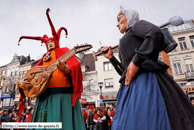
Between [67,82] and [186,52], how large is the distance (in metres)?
20.1

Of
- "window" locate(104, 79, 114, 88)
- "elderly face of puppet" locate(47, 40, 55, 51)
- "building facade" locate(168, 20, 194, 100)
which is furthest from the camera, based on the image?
"window" locate(104, 79, 114, 88)

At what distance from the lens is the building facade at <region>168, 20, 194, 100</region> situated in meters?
16.9

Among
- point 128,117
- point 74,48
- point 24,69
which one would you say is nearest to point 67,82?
point 74,48

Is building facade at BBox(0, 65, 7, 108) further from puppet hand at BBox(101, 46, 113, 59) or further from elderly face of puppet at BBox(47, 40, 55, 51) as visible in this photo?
puppet hand at BBox(101, 46, 113, 59)

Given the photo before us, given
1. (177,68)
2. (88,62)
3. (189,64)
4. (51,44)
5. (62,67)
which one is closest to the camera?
(62,67)

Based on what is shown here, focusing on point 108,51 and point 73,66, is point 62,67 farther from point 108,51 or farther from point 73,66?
point 108,51

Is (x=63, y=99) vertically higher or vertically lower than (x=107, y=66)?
lower

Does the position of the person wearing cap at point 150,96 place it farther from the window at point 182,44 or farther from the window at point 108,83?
the window at point 182,44

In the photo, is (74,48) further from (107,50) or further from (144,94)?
(144,94)

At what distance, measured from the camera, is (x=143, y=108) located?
0.98m

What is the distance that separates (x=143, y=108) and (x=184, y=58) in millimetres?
20591

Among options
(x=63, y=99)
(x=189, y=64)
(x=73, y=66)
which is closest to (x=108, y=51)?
(x=73, y=66)

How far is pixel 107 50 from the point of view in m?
1.85

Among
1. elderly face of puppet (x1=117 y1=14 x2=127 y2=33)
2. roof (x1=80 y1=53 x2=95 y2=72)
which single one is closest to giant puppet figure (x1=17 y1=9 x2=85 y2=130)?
elderly face of puppet (x1=117 y1=14 x2=127 y2=33)
